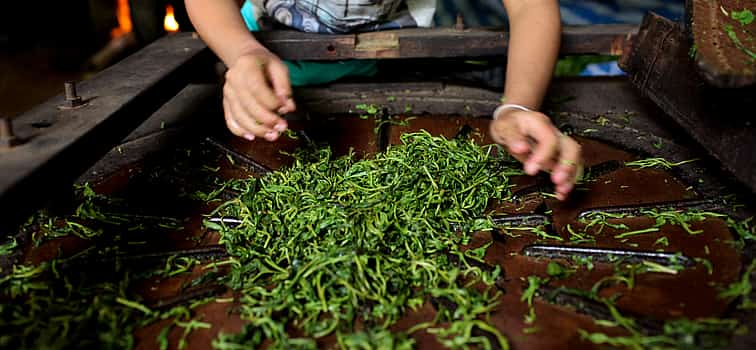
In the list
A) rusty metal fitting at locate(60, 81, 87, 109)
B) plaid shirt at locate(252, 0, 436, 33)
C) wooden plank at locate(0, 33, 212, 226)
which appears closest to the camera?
wooden plank at locate(0, 33, 212, 226)

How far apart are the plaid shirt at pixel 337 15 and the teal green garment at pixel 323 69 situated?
25cm

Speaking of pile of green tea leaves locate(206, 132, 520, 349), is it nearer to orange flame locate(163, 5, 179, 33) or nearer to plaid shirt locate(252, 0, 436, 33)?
plaid shirt locate(252, 0, 436, 33)

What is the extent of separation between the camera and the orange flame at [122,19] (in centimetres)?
726

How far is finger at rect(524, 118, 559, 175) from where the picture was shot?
144cm

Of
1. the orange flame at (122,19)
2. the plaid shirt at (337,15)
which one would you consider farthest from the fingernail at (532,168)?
the orange flame at (122,19)

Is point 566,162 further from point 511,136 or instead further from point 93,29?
point 93,29

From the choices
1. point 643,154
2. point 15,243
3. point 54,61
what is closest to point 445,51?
point 643,154

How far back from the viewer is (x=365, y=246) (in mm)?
1403

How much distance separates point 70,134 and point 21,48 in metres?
7.54

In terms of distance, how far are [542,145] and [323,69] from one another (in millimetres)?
1641

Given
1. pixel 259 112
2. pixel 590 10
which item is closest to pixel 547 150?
pixel 259 112

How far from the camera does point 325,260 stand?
4.43 feet

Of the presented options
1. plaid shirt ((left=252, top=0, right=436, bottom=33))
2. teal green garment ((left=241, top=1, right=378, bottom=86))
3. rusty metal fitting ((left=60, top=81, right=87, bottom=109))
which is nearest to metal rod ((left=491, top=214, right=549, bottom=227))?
rusty metal fitting ((left=60, top=81, right=87, bottom=109))

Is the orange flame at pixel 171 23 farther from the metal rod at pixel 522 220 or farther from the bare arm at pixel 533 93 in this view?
the metal rod at pixel 522 220
